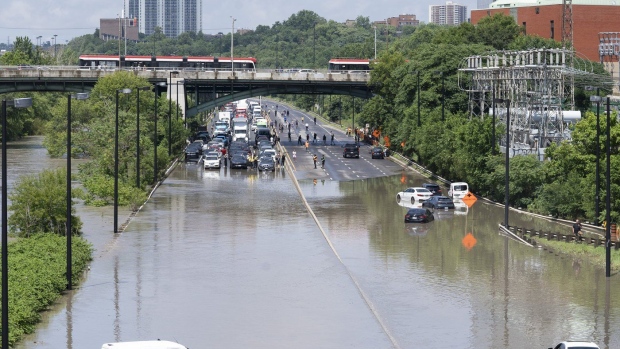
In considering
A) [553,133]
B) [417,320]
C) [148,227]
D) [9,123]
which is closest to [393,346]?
[417,320]

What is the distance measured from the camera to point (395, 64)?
378ft

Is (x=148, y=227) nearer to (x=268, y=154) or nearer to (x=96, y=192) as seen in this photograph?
(x=96, y=192)

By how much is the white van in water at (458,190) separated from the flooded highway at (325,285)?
4.77 m

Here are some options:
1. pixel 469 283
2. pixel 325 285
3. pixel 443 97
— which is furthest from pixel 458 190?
pixel 325 285

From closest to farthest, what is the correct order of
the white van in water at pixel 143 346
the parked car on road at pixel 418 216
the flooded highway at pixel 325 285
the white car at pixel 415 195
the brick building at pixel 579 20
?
the white van in water at pixel 143 346
the flooded highway at pixel 325 285
the parked car on road at pixel 418 216
the white car at pixel 415 195
the brick building at pixel 579 20

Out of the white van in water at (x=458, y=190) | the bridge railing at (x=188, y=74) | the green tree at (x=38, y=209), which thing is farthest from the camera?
the bridge railing at (x=188, y=74)

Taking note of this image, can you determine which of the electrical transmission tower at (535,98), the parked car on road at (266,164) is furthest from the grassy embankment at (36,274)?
the parked car on road at (266,164)

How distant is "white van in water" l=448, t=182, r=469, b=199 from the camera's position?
6981cm

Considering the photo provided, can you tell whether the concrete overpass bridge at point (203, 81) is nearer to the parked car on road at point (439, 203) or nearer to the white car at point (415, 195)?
the white car at point (415, 195)

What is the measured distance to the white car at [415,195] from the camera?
223 feet

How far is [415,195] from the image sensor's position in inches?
2682

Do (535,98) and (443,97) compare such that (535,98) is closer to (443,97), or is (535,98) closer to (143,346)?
(443,97)

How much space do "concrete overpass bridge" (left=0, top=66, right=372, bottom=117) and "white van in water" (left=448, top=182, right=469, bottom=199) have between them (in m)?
51.4

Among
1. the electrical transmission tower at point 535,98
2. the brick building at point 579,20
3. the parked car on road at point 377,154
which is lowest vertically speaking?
the parked car on road at point 377,154
